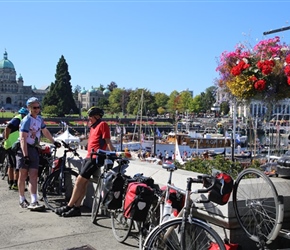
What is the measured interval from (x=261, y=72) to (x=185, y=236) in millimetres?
2014

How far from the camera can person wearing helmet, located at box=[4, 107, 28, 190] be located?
302 inches

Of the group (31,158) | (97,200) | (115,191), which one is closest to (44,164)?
(31,158)

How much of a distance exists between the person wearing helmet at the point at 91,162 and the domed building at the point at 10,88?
6113 inches

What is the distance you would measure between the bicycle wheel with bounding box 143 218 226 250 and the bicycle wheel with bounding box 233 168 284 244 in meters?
0.44

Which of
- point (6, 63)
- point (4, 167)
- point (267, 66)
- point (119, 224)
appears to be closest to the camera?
point (267, 66)

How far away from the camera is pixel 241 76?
4465mm

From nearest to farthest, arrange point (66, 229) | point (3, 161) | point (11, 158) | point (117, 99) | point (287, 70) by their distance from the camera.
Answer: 1. point (287, 70)
2. point (66, 229)
3. point (11, 158)
4. point (3, 161)
5. point (117, 99)

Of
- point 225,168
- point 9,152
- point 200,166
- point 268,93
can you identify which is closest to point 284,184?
point 268,93

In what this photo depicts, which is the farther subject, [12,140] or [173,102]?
[173,102]

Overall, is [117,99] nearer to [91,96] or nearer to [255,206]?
[91,96]

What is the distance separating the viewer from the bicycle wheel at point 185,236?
3.35 meters

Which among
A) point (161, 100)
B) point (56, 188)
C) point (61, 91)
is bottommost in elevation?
point (56, 188)

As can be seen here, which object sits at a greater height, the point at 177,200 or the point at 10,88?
the point at 10,88

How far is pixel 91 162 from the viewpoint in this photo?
5504mm
